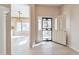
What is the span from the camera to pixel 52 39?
3777mm

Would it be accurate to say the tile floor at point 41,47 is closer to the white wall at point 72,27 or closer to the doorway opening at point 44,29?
the doorway opening at point 44,29

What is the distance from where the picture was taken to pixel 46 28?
361cm

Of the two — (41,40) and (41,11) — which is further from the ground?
(41,11)

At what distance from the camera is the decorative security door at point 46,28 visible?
3.58 meters

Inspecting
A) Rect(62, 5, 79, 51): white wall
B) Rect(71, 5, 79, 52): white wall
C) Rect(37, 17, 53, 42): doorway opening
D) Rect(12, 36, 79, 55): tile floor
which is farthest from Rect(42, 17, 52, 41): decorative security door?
Rect(71, 5, 79, 52): white wall

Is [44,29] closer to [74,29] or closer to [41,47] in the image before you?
[41,47]

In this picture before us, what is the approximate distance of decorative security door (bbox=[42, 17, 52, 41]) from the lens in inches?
141

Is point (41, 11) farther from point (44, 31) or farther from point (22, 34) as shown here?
point (22, 34)

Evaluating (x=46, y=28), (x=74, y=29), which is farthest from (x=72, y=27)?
(x=46, y=28)

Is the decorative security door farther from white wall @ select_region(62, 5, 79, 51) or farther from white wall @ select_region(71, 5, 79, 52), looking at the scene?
white wall @ select_region(71, 5, 79, 52)

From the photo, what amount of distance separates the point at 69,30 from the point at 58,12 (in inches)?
Answer: 36.8

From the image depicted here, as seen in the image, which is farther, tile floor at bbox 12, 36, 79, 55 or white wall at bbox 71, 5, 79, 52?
white wall at bbox 71, 5, 79, 52
